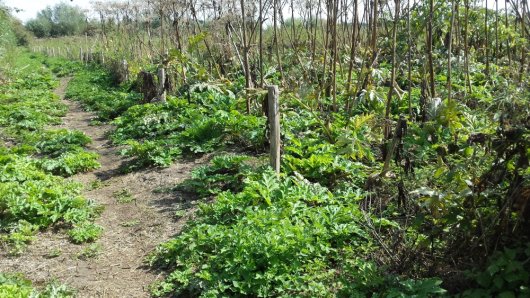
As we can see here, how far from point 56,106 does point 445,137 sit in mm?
12204

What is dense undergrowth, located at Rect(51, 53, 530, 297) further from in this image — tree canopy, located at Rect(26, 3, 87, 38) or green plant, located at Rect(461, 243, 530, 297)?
tree canopy, located at Rect(26, 3, 87, 38)

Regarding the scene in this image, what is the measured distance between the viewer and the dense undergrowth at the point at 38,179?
582cm

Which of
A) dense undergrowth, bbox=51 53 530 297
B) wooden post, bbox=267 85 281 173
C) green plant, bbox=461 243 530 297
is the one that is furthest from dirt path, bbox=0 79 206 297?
green plant, bbox=461 243 530 297

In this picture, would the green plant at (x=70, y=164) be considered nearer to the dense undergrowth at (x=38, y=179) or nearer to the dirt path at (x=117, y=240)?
the dense undergrowth at (x=38, y=179)

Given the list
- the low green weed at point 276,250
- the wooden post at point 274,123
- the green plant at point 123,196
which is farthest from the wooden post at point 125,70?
the low green weed at point 276,250

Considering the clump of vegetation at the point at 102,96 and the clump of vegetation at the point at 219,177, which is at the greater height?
the clump of vegetation at the point at 102,96

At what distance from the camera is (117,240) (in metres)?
5.77

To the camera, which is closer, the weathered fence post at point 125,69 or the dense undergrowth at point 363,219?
the dense undergrowth at point 363,219

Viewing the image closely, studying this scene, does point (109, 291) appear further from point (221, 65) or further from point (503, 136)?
point (221, 65)

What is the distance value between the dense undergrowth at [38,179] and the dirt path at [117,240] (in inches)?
7.1

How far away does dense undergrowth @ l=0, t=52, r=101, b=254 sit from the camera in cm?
582

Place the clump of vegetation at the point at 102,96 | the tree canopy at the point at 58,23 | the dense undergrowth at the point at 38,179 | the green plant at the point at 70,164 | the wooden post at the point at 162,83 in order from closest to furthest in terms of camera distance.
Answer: the dense undergrowth at the point at 38,179, the green plant at the point at 70,164, the wooden post at the point at 162,83, the clump of vegetation at the point at 102,96, the tree canopy at the point at 58,23

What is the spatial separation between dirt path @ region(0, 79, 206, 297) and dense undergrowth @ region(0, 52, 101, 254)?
182 mm

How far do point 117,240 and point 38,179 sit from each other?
220cm
